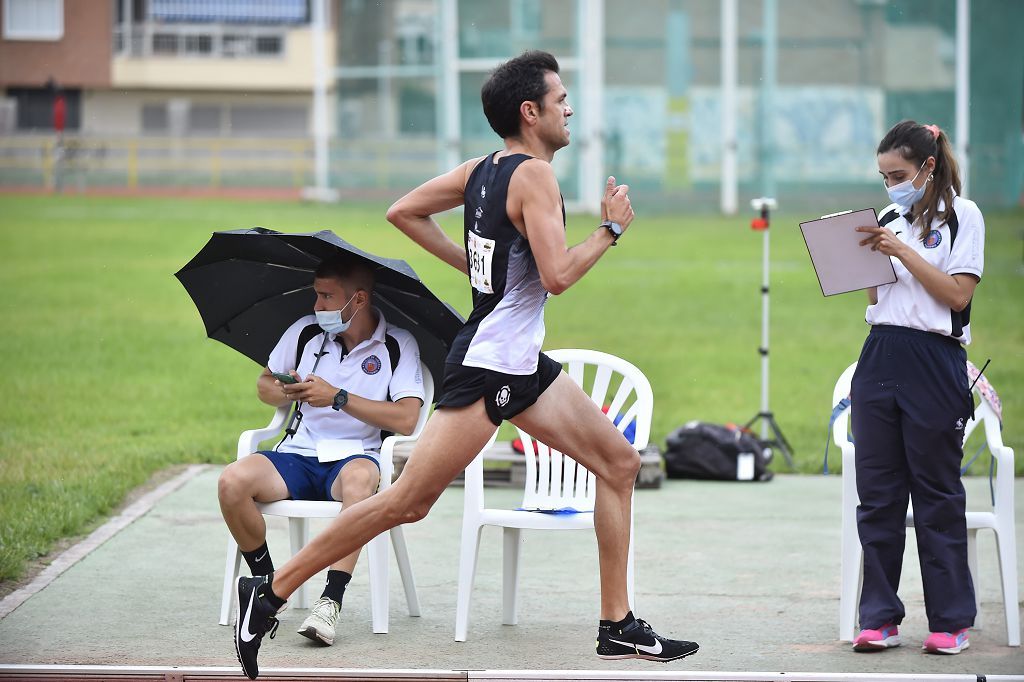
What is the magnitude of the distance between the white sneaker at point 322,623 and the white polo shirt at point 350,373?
622mm

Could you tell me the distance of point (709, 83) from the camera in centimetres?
2638

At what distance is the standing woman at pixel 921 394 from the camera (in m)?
4.86

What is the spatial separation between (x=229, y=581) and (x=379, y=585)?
0.55m

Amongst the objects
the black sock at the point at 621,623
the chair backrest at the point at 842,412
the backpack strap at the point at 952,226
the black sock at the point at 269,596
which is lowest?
the black sock at the point at 621,623

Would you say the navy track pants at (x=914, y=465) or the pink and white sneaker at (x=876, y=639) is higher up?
the navy track pants at (x=914, y=465)

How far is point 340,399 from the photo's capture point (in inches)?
204

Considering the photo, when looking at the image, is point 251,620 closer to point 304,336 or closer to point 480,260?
point 480,260

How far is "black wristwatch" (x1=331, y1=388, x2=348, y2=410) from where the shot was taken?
17.0 feet

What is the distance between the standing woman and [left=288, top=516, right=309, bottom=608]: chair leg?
204cm

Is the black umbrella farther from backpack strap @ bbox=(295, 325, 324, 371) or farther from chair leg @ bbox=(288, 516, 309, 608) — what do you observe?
chair leg @ bbox=(288, 516, 309, 608)

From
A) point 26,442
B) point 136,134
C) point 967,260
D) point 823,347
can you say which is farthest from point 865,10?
point 136,134

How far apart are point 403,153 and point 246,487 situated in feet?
77.1

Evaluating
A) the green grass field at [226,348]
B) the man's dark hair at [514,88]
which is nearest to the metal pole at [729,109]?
the green grass field at [226,348]

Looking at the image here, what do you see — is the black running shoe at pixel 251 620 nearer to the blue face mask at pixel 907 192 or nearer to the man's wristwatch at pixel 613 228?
the man's wristwatch at pixel 613 228
